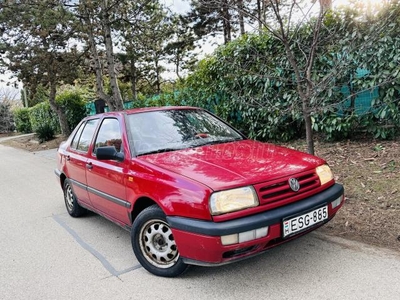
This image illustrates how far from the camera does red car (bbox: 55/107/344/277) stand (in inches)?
106

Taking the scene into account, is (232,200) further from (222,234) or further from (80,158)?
(80,158)

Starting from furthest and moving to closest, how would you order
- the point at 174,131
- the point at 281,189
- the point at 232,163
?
the point at 174,131
the point at 232,163
the point at 281,189

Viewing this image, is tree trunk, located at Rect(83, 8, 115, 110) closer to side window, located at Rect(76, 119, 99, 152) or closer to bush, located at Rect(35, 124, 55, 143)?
bush, located at Rect(35, 124, 55, 143)

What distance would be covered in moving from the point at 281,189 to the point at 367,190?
2367 millimetres

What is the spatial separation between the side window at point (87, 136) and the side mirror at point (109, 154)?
1015 mm

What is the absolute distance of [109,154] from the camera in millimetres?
3578

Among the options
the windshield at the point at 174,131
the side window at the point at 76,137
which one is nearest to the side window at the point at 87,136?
the side window at the point at 76,137

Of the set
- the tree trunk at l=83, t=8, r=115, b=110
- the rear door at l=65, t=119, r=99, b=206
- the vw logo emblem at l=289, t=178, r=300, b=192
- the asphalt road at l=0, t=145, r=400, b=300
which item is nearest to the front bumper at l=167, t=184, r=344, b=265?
the vw logo emblem at l=289, t=178, r=300, b=192

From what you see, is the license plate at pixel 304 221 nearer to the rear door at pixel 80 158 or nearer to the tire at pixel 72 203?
the rear door at pixel 80 158

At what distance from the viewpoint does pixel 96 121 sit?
460 cm

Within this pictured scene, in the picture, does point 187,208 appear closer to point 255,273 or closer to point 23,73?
point 255,273

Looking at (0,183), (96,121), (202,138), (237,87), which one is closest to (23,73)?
(0,183)

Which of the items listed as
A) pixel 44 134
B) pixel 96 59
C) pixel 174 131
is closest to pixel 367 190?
pixel 174 131

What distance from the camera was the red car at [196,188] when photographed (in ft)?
8.84
